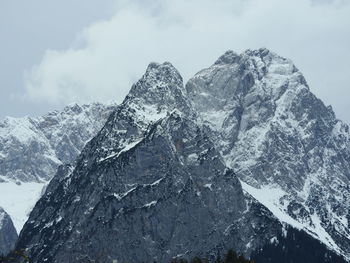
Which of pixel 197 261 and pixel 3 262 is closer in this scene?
pixel 3 262

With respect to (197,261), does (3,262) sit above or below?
below

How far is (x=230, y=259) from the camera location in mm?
152625

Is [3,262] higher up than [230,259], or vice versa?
[230,259]

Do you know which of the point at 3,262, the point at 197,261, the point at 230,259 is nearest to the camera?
the point at 3,262

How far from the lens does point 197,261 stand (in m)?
168

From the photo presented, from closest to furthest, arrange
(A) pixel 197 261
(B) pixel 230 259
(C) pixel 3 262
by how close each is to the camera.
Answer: (C) pixel 3 262 < (B) pixel 230 259 < (A) pixel 197 261

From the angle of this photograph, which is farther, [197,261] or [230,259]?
[197,261]

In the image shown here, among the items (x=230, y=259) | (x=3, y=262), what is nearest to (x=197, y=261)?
(x=230, y=259)

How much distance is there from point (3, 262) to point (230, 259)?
117 m

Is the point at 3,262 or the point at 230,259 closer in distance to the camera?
the point at 3,262

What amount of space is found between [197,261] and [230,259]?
54.6 feet

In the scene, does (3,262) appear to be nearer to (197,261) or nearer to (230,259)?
(230,259)
